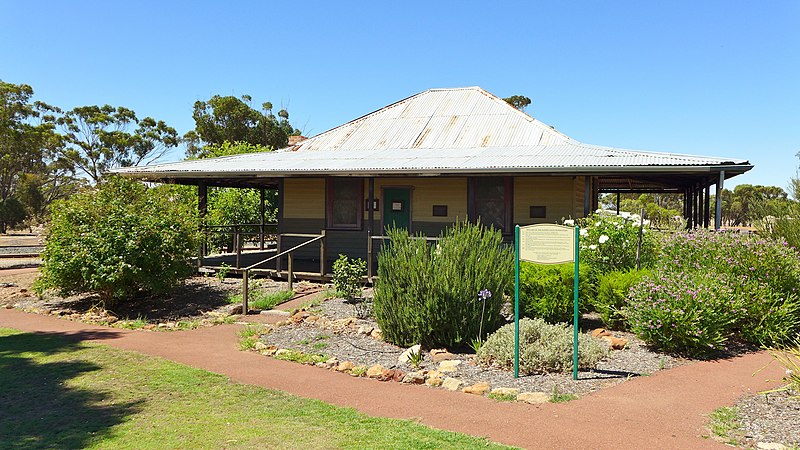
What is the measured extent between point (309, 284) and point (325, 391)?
7.55m

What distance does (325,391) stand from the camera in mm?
6449

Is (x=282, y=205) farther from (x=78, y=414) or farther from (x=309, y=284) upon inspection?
(x=78, y=414)

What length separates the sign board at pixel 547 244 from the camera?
7047 mm

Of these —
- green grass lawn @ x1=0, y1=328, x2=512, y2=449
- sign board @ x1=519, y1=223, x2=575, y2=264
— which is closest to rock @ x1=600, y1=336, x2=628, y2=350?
sign board @ x1=519, y1=223, x2=575, y2=264

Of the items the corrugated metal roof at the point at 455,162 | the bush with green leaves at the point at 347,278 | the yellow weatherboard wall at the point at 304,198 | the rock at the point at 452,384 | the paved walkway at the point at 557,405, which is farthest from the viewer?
the yellow weatherboard wall at the point at 304,198

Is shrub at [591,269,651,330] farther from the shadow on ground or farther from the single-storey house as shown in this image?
the shadow on ground

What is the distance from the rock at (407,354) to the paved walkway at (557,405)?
2.84 feet

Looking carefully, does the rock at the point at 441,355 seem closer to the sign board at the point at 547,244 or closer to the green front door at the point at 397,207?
the sign board at the point at 547,244

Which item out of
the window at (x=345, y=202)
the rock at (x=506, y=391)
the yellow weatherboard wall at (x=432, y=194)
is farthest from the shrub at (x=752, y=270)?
the window at (x=345, y=202)

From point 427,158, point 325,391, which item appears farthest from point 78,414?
point 427,158

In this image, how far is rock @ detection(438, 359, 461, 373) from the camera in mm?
7216

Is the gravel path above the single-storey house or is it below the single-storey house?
below

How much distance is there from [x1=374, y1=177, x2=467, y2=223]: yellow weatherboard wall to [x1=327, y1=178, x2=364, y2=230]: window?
0.29 metres

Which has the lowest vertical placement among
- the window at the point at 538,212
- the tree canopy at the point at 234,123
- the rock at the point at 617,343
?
the rock at the point at 617,343
